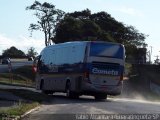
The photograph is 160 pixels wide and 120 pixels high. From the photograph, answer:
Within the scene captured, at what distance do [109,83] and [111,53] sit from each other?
69.2 inches

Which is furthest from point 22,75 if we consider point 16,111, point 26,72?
point 16,111

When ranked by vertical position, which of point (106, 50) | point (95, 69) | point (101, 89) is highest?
point (106, 50)

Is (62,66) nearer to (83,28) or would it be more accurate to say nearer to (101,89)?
(101,89)

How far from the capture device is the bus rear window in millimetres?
35906

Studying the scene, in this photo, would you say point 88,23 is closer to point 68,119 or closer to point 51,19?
point 51,19

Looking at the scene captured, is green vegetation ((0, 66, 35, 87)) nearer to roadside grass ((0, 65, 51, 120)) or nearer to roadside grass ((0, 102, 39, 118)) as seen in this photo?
roadside grass ((0, 65, 51, 120))

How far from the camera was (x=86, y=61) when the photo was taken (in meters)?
35.8

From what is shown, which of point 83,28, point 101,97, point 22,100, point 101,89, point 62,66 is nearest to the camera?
point 22,100

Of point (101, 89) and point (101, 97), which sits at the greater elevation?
point (101, 89)

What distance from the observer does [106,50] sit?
119 ft

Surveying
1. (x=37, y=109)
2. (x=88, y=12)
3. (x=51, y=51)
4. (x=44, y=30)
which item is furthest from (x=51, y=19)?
(x=37, y=109)

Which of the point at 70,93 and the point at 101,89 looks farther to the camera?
the point at 70,93

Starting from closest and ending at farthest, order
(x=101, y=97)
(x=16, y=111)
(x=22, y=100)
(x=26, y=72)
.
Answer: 1. (x=16, y=111)
2. (x=22, y=100)
3. (x=101, y=97)
4. (x=26, y=72)

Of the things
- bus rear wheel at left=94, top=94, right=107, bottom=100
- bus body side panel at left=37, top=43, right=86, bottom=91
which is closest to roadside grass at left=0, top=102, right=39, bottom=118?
bus body side panel at left=37, top=43, right=86, bottom=91
